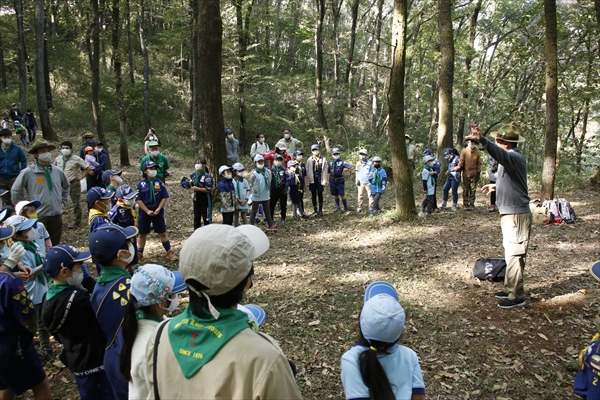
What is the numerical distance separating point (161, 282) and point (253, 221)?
8208 millimetres

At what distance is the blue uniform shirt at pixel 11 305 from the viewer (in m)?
3.40

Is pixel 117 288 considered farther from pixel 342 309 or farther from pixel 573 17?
pixel 573 17

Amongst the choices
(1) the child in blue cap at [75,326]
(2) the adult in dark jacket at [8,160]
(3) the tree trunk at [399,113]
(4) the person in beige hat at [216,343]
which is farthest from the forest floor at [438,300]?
(4) the person in beige hat at [216,343]

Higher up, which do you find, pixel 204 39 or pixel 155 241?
pixel 204 39

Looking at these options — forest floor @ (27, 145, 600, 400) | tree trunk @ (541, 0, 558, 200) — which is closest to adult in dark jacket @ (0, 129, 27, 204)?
forest floor @ (27, 145, 600, 400)

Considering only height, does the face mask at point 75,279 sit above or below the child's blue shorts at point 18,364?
above

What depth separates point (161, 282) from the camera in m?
2.67

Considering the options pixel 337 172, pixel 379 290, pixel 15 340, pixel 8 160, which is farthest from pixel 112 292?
pixel 337 172

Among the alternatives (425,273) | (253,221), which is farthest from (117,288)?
(253,221)

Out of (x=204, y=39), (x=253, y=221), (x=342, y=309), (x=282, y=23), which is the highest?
(x=282, y=23)

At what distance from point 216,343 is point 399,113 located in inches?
386

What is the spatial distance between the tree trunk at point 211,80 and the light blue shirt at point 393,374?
9.53 metres

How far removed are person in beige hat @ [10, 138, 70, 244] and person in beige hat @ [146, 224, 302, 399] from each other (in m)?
6.63

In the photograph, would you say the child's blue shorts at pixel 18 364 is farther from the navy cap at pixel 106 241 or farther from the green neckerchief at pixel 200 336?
the green neckerchief at pixel 200 336
